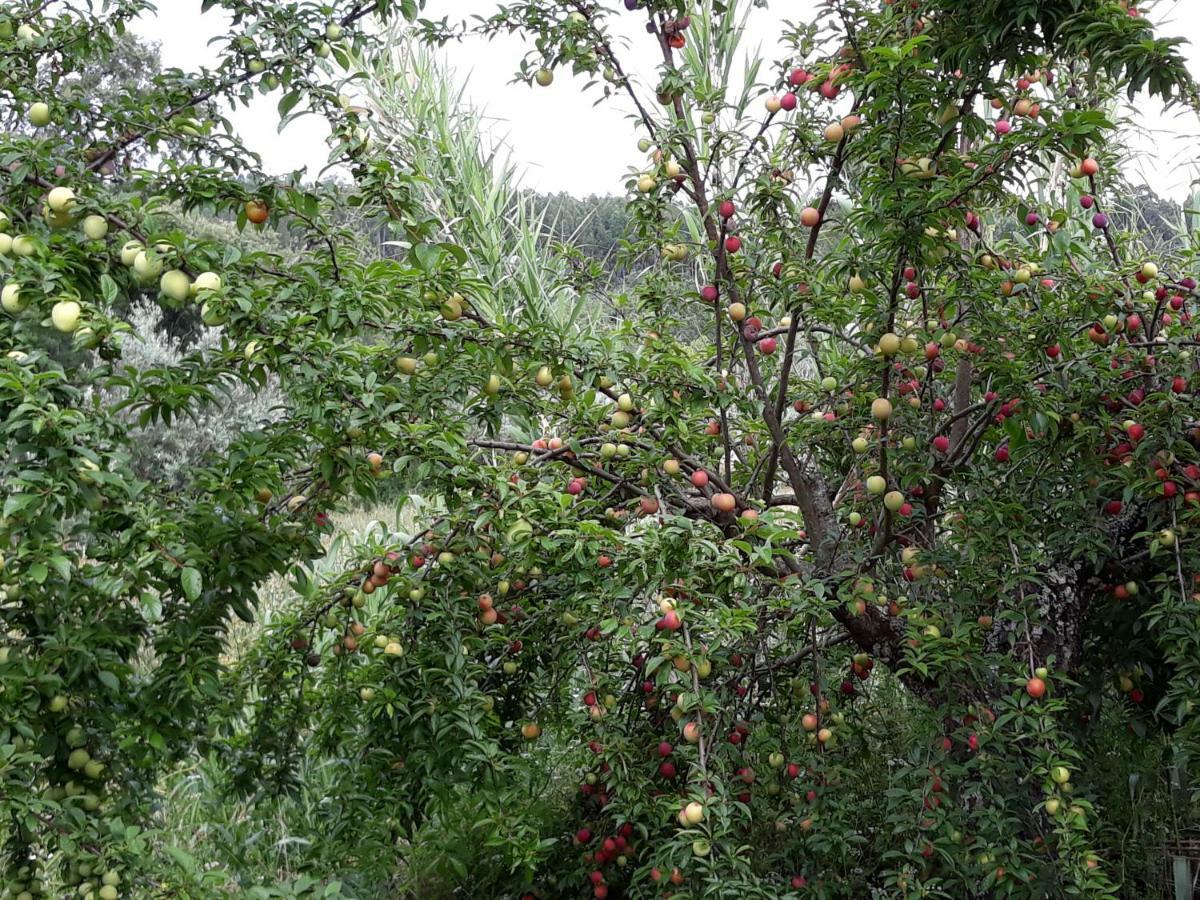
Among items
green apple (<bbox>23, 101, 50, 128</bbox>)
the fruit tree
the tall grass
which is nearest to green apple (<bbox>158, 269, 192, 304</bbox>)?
the fruit tree

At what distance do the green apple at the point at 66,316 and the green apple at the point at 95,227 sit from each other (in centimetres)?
15

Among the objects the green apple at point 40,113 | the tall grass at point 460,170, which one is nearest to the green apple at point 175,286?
the green apple at point 40,113

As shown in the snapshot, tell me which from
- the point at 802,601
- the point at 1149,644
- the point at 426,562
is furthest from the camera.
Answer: the point at 1149,644

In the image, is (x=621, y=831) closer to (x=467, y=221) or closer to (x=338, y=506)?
(x=338, y=506)

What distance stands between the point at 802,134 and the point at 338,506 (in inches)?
47.3

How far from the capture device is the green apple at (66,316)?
1323mm

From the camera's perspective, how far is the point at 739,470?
286 cm

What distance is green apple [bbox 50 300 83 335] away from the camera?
4.34 feet

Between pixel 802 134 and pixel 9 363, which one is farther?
pixel 802 134

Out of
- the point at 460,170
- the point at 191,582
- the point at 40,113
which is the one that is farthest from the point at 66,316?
the point at 460,170

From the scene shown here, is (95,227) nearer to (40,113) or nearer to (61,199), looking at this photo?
(61,199)

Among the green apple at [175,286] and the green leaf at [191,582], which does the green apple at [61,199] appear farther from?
the green leaf at [191,582]

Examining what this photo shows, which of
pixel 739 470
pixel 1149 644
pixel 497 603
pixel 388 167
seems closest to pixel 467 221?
pixel 739 470

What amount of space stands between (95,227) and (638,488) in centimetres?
118
